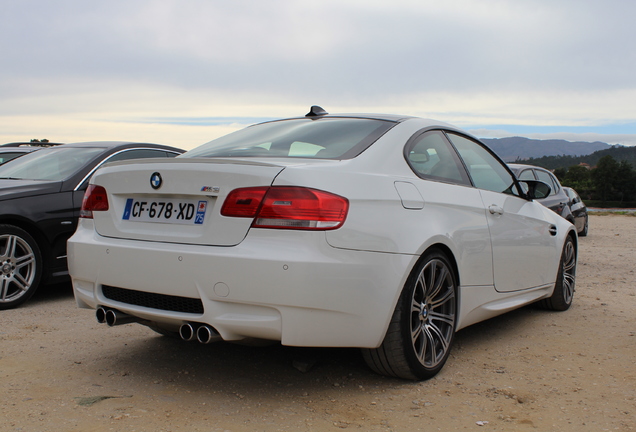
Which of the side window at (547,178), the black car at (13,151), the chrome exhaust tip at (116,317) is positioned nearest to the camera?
the chrome exhaust tip at (116,317)

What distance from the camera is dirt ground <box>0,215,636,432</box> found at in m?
3.00

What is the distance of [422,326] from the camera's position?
11.9 feet

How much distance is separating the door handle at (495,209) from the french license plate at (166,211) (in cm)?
209

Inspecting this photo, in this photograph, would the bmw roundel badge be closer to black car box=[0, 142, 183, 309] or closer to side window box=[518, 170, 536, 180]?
black car box=[0, 142, 183, 309]

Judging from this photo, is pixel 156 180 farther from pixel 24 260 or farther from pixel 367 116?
pixel 24 260

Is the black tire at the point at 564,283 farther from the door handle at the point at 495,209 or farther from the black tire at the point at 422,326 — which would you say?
the black tire at the point at 422,326

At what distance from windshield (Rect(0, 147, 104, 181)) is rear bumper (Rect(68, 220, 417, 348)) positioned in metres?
3.57

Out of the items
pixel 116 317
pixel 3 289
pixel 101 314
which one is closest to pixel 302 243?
pixel 116 317

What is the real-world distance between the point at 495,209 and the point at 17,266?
13.4 ft

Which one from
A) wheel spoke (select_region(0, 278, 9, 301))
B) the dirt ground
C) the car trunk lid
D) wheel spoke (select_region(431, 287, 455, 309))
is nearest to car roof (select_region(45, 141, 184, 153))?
wheel spoke (select_region(0, 278, 9, 301))

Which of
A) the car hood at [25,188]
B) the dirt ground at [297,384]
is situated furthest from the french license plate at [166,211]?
the car hood at [25,188]

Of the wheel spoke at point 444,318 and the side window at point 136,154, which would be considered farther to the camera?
the side window at point 136,154

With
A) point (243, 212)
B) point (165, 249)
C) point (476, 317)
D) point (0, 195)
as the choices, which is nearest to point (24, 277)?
point (0, 195)

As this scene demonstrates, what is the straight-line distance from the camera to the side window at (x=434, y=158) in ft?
12.4
